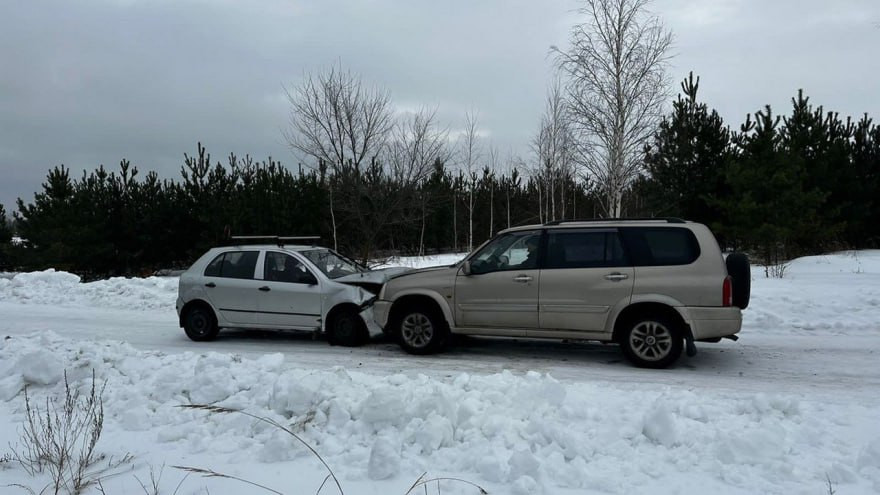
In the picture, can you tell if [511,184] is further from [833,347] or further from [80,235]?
[833,347]

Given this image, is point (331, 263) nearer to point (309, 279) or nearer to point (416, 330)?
point (309, 279)

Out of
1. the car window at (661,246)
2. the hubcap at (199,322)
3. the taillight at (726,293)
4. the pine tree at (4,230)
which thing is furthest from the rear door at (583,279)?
the pine tree at (4,230)

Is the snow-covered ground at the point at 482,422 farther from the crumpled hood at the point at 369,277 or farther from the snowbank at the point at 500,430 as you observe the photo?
the crumpled hood at the point at 369,277

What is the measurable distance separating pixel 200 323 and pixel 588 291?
641 centimetres

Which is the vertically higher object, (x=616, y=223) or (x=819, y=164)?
(x=819, y=164)

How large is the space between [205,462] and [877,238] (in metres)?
27.9

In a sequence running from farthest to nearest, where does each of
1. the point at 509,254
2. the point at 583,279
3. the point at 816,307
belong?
1. the point at 816,307
2. the point at 509,254
3. the point at 583,279

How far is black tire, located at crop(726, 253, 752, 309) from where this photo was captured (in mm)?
6930

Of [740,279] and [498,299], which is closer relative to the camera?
[740,279]

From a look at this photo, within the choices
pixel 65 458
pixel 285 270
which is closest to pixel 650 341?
pixel 285 270

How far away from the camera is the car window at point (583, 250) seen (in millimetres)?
7117

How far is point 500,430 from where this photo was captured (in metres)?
4.09

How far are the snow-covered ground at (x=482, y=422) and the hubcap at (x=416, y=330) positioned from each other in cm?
63

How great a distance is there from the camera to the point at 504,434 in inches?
159
